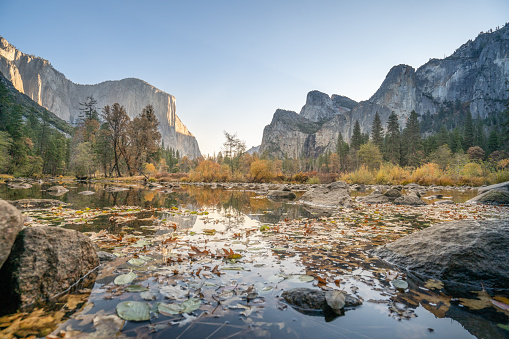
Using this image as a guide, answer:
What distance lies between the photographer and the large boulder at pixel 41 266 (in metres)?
1.78

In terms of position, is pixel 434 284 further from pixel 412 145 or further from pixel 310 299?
pixel 412 145

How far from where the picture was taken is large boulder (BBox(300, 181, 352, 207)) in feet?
30.8

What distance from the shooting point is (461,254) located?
2.56 meters

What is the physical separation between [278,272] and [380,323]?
111cm

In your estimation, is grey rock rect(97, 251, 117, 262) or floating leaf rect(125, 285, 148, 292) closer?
floating leaf rect(125, 285, 148, 292)

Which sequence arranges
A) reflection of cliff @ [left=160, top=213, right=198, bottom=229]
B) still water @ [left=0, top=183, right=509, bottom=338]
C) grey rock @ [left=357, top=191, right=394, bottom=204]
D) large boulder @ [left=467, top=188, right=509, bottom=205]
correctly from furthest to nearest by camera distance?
grey rock @ [left=357, top=191, right=394, bottom=204] < large boulder @ [left=467, top=188, right=509, bottom=205] < reflection of cliff @ [left=160, top=213, right=198, bottom=229] < still water @ [left=0, top=183, right=509, bottom=338]

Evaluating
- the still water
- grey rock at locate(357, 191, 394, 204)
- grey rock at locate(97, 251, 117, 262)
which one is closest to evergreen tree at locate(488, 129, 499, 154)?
grey rock at locate(357, 191, 394, 204)

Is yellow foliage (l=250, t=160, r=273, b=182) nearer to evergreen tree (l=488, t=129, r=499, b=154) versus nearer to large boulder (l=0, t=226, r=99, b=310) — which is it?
large boulder (l=0, t=226, r=99, b=310)

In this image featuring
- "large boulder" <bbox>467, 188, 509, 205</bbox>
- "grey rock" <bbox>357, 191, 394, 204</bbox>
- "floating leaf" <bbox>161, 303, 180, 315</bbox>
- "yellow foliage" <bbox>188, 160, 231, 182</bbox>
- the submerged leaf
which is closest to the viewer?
"floating leaf" <bbox>161, 303, 180, 315</bbox>

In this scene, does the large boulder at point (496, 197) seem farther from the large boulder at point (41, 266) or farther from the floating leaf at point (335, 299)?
the large boulder at point (41, 266)

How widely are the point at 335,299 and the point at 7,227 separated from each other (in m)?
2.77

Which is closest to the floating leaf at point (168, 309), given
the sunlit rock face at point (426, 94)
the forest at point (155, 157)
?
the forest at point (155, 157)

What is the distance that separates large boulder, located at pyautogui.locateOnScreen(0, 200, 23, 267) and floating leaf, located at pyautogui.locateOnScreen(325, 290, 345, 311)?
8.69 ft

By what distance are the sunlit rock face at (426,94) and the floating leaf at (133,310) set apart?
108m
